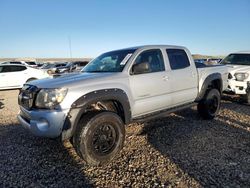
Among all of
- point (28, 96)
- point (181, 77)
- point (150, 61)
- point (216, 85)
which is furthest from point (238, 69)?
point (28, 96)

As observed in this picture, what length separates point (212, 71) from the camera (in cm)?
679

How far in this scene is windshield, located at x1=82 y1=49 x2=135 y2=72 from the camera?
5.09 m

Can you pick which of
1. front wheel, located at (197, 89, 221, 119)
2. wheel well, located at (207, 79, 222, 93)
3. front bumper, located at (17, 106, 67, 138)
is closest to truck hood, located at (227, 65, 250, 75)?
wheel well, located at (207, 79, 222, 93)

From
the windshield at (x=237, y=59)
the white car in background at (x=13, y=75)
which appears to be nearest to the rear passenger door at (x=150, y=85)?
the windshield at (x=237, y=59)

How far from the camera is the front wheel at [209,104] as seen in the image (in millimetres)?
6730

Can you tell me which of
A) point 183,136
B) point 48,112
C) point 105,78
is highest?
point 105,78

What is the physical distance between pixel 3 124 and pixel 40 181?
388cm

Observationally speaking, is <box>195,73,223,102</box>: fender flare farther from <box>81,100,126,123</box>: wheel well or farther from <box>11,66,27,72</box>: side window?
<box>11,66,27,72</box>: side window

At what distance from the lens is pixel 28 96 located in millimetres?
4383

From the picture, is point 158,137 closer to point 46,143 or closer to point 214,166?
point 214,166

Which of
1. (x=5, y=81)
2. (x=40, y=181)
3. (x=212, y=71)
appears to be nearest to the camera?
(x=40, y=181)

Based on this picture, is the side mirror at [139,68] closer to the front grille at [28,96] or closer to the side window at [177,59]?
the side window at [177,59]

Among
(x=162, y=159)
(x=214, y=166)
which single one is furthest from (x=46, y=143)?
(x=214, y=166)

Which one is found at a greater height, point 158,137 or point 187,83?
point 187,83
